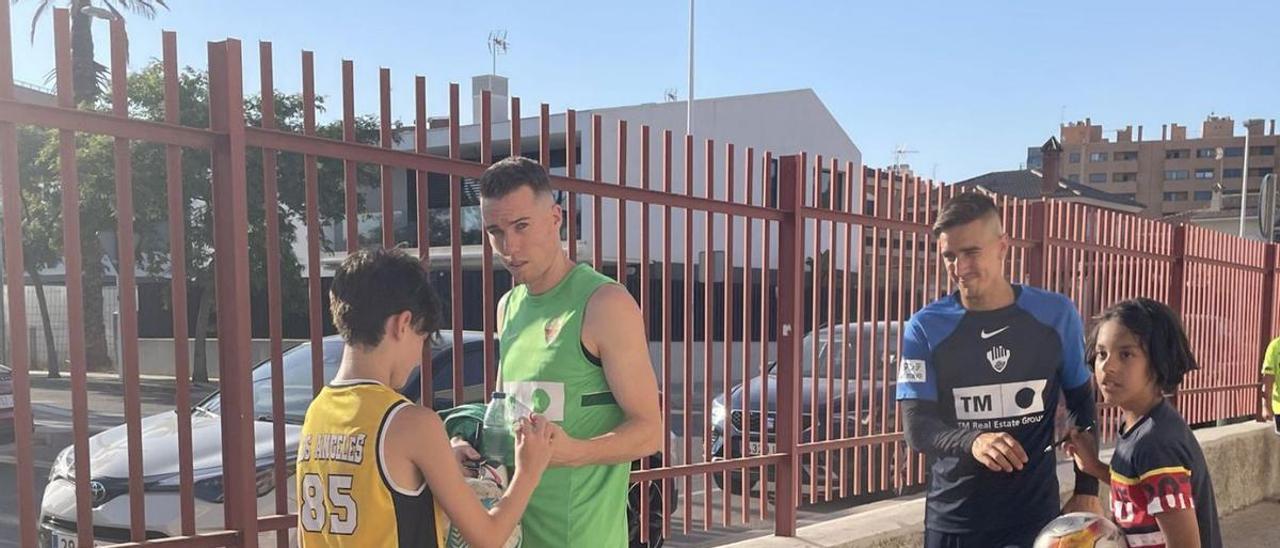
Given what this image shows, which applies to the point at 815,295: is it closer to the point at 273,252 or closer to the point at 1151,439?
the point at 1151,439

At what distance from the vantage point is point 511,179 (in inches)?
80.8

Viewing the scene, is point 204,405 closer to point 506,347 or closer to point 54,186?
Result: point 506,347

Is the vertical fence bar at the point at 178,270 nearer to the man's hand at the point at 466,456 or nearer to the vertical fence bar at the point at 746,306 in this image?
the man's hand at the point at 466,456

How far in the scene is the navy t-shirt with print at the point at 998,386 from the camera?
263 cm

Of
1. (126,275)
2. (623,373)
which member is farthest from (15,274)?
(623,373)

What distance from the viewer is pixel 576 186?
125 inches

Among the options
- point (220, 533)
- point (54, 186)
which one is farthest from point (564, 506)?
point (54, 186)

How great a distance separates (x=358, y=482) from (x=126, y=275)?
1.08 meters

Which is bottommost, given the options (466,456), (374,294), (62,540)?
(62,540)

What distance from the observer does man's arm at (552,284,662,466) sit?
6.43ft

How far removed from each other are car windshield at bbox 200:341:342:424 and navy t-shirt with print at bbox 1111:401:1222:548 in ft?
12.5

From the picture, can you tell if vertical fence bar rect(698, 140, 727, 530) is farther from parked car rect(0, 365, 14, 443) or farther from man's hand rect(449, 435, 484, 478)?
parked car rect(0, 365, 14, 443)

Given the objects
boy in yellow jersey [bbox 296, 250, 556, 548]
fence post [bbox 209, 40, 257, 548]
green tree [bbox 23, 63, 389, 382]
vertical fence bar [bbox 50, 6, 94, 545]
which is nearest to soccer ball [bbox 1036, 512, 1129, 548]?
boy in yellow jersey [bbox 296, 250, 556, 548]

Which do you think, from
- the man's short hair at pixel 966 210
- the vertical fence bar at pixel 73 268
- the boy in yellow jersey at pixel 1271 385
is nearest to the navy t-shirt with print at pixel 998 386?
the man's short hair at pixel 966 210
